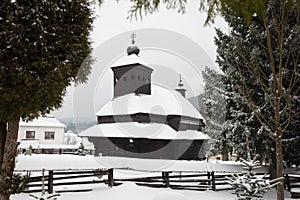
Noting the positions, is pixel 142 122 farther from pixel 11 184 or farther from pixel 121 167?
pixel 11 184

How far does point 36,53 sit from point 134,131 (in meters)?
15.1

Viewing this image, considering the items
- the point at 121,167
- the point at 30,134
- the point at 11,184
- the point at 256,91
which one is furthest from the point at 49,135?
the point at 11,184

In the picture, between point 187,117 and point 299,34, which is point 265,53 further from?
point 187,117

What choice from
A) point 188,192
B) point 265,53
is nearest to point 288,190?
point 188,192

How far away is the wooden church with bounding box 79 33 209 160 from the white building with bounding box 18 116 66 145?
14.9 m

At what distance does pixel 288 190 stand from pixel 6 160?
11477 mm

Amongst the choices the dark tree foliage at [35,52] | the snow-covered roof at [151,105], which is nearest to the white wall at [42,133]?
the snow-covered roof at [151,105]

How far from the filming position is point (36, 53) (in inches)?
224

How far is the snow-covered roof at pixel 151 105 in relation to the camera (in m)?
22.4

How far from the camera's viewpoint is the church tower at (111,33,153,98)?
A: 82.4 ft

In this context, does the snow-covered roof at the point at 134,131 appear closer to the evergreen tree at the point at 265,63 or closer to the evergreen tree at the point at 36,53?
the evergreen tree at the point at 265,63

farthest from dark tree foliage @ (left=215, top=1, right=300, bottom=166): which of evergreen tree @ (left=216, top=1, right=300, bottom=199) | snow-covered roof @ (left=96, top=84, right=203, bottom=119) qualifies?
snow-covered roof @ (left=96, top=84, right=203, bottom=119)

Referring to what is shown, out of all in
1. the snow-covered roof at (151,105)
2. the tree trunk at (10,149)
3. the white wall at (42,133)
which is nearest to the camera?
the tree trunk at (10,149)

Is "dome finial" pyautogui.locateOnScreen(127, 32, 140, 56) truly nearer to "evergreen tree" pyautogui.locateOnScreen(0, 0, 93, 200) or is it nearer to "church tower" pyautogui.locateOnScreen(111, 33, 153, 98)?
"church tower" pyautogui.locateOnScreen(111, 33, 153, 98)
